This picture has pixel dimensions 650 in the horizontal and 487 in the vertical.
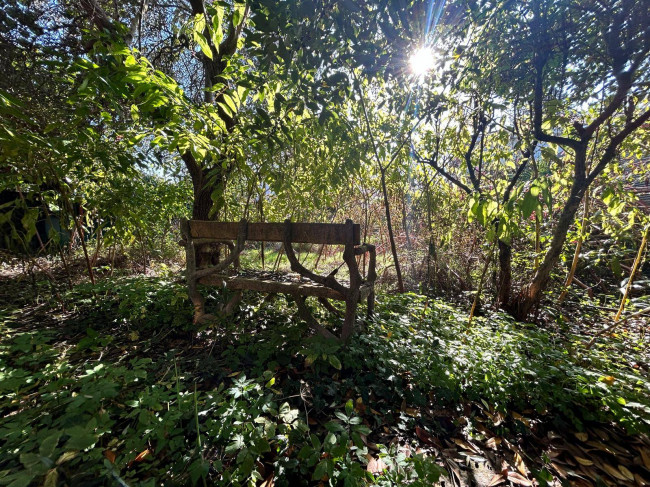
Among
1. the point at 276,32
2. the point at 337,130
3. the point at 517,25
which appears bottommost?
the point at 337,130

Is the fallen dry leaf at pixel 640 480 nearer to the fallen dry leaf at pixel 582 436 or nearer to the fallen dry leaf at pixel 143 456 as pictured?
the fallen dry leaf at pixel 582 436

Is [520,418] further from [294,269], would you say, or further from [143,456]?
[143,456]

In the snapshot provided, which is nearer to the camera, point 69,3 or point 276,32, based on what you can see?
point 276,32

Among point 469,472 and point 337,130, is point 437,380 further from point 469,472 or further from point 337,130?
point 337,130

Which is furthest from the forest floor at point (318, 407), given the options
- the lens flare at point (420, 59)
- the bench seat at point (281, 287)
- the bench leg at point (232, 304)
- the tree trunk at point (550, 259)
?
the lens flare at point (420, 59)

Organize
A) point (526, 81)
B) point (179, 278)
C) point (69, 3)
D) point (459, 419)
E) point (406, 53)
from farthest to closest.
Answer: point (69, 3) < point (179, 278) < point (526, 81) < point (406, 53) < point (459, 419)

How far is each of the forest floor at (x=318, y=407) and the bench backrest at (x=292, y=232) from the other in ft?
2.10

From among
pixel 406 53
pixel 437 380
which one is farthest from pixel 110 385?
pixel 406 53

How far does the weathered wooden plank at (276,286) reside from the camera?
2059 millimetres

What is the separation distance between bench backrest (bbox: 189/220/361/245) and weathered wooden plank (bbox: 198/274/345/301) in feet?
1.22

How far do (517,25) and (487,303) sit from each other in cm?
295

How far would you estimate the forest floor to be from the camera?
101 cm

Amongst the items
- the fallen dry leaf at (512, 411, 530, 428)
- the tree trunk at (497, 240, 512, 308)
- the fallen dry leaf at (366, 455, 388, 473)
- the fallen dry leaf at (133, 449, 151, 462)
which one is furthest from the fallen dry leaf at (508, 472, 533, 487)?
the tree trunk at (497, 240, 512, 308)

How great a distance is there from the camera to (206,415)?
1297 mm
